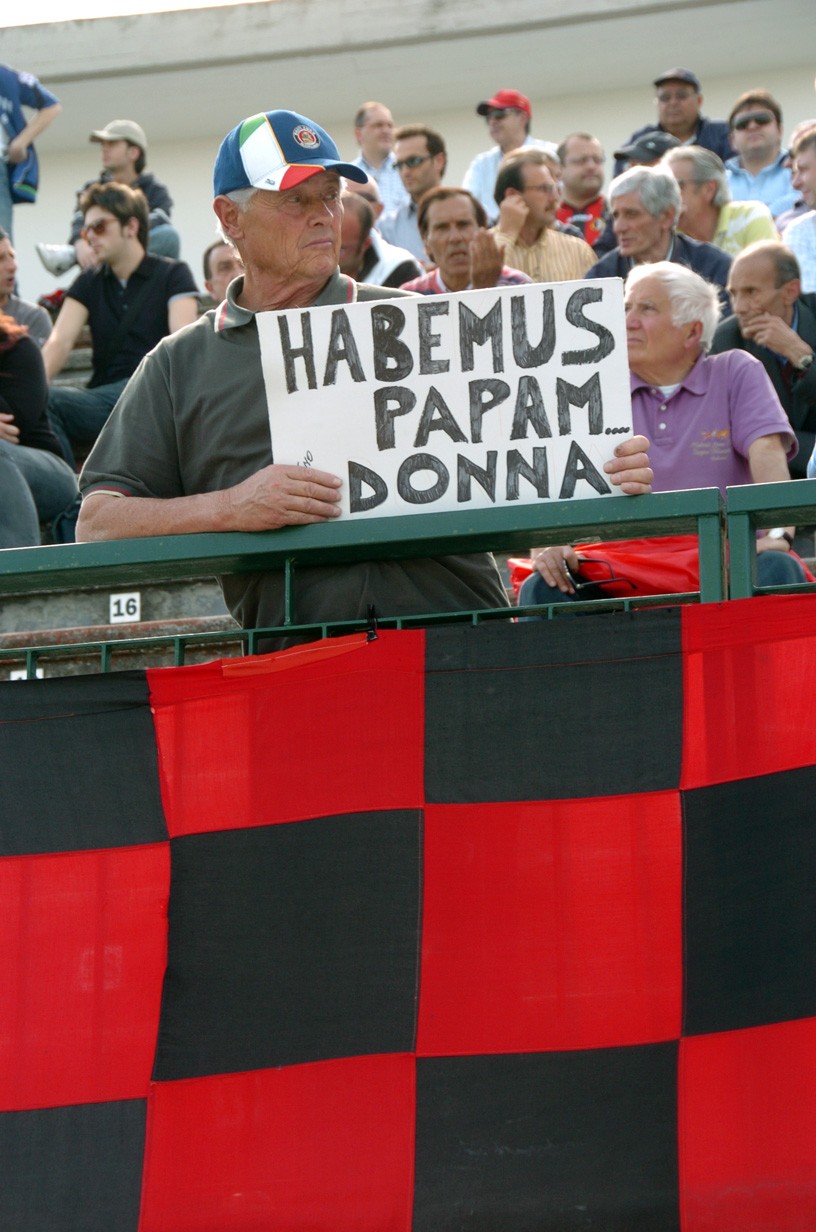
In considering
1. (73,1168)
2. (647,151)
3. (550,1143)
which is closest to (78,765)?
(73,1168)

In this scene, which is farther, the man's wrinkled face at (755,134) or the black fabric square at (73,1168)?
the man's wrinkled face at (755,134)

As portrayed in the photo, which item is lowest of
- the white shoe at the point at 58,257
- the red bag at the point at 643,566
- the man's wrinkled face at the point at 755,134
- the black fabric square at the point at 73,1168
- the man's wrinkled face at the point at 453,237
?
the black fabric square at the point at 73,1168

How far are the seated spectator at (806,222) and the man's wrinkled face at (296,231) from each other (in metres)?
5.15

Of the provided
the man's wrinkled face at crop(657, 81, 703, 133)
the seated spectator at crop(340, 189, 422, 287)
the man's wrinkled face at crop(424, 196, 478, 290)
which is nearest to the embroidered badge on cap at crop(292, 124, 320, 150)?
the man's wrinkled face at crop(424, 196, 478, 290)

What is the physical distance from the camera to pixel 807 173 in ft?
28.1

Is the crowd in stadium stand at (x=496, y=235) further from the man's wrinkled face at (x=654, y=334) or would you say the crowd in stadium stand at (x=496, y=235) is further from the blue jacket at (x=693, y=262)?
the man's wrinkled face at (x=654, y=334)

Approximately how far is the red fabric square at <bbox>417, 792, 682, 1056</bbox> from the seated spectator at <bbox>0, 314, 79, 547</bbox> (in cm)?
350

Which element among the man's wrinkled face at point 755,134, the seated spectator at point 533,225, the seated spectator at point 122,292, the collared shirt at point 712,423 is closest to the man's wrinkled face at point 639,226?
the seated spectator at point 533,225

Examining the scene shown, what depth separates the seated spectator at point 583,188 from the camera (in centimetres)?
1043

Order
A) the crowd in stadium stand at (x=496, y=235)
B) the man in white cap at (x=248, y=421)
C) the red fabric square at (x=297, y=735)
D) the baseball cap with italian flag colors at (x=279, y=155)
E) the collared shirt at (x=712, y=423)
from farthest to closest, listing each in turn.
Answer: the crowd in stadium stand at (x=496, y=235), the collared shirt at (x=712, y=423), the baseball cap with italian flag colors at (x=279, y=155), the man in white cap at (x=248, y=421), the red fabric square at (x=297, y=735)

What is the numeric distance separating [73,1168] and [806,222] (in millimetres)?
6682

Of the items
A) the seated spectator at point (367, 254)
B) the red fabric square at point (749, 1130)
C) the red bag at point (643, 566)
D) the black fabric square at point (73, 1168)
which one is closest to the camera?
the red fabric square at point (749, 1130)

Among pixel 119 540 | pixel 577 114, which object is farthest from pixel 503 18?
pixel 119 540

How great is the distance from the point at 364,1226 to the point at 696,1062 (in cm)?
57
